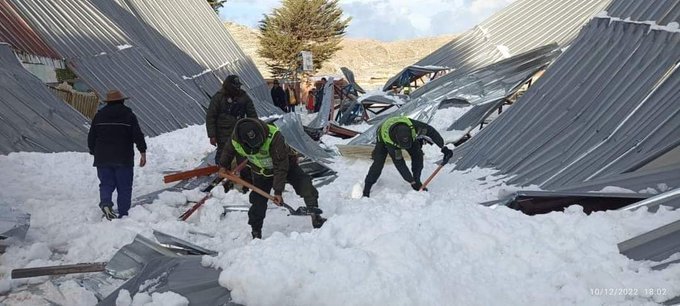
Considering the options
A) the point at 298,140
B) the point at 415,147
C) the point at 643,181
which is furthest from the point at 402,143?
the point at 298,140

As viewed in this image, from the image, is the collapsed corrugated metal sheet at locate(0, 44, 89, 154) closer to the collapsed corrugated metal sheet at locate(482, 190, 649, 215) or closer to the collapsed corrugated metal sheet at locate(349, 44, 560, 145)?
the collapsed corrugated metal sheet at locate(349, 44, 560, 145)

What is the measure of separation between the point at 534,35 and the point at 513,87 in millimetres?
5623

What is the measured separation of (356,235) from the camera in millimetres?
4070

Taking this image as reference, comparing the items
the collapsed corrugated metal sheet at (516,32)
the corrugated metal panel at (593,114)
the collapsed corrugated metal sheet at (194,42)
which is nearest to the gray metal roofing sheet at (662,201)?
the corrugated metal panel at (593,114)

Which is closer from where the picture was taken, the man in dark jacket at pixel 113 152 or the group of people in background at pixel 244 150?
the group of people in background at pixel 244 150

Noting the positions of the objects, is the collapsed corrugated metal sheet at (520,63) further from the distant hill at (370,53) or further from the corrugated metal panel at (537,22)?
the distant hill at (370,53)

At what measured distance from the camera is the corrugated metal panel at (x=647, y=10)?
7512mm

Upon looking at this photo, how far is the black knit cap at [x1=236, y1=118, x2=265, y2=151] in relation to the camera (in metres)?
5.45

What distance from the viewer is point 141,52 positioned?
15164 mm

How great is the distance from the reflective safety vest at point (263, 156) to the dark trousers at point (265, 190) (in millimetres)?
85

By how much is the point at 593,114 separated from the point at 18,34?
9.77m

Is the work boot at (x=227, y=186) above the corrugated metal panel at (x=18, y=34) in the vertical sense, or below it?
below

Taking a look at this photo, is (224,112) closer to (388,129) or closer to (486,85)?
(388,129)

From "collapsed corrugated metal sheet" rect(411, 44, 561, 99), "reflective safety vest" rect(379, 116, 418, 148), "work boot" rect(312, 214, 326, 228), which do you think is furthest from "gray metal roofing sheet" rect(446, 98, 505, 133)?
"work boot" rect(312, 214, 326, 228)
